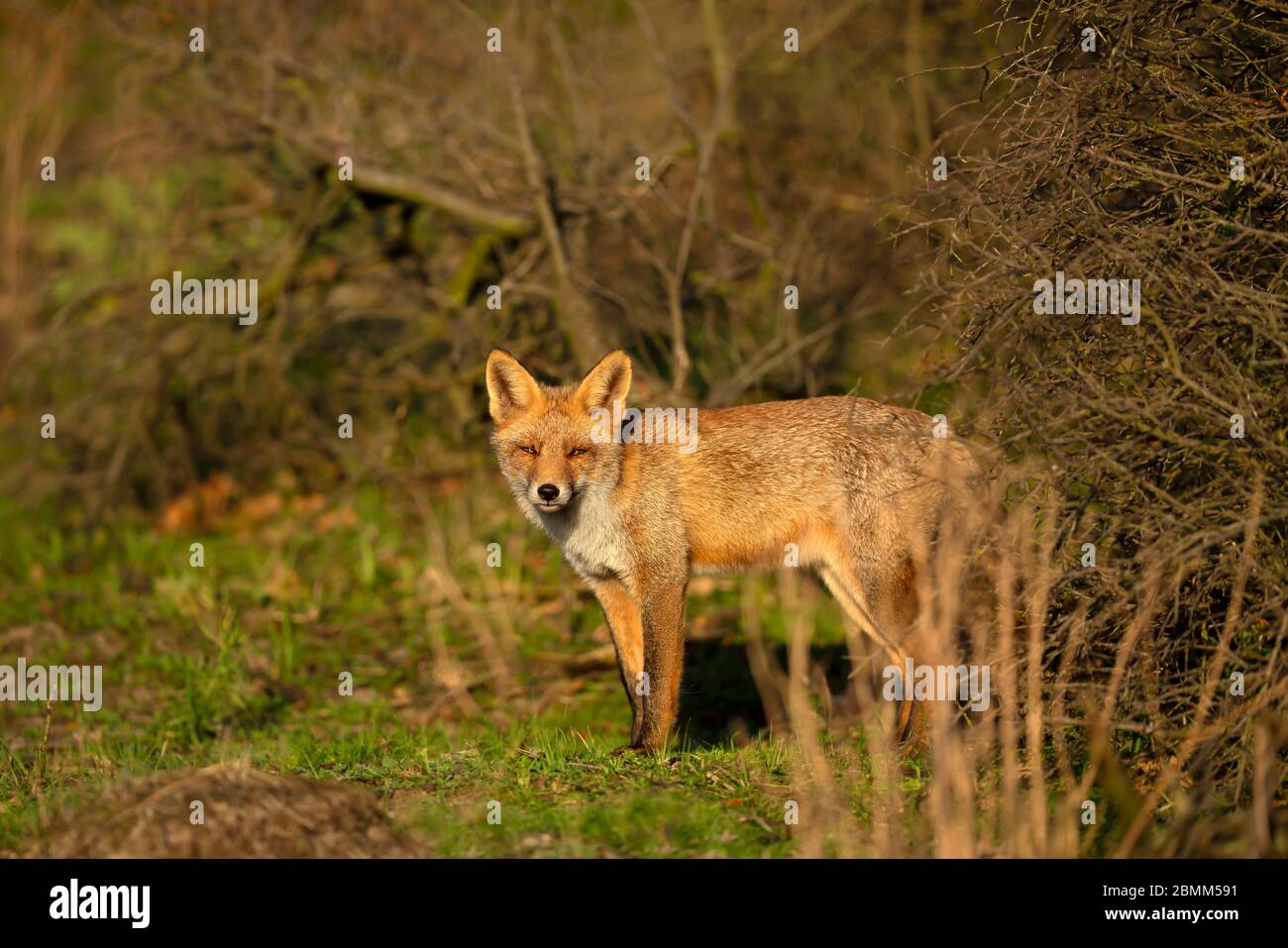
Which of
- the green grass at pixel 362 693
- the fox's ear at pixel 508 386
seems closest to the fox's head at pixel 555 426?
the fox's ear at pixel 508 386

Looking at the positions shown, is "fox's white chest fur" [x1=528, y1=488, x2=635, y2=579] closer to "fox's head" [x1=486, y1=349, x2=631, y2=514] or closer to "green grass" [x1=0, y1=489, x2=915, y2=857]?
"fox's head" [x1=486, y1=349, x2=631, y2=514]

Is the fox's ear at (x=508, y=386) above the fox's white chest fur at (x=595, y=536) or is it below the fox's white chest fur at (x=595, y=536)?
above

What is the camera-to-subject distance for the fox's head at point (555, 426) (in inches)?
231

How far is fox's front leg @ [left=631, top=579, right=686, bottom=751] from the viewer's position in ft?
18.6

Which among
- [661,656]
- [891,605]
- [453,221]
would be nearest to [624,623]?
[661,656]

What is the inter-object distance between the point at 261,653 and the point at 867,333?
17.8 feet

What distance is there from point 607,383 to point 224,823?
9.19 ft

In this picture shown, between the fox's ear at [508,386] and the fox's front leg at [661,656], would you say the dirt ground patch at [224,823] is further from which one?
the fox's ear at [508,386]

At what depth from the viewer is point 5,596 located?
378 inches

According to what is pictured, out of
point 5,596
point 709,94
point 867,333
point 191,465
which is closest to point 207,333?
point 191,465

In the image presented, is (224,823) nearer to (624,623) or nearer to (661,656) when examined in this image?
(661,656)

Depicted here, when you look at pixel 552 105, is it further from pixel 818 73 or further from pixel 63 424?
pixel 63 424

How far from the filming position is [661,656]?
575cm

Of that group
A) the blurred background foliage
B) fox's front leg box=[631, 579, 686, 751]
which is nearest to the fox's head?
fox's front leg box=[631, 579, 686, 751]
